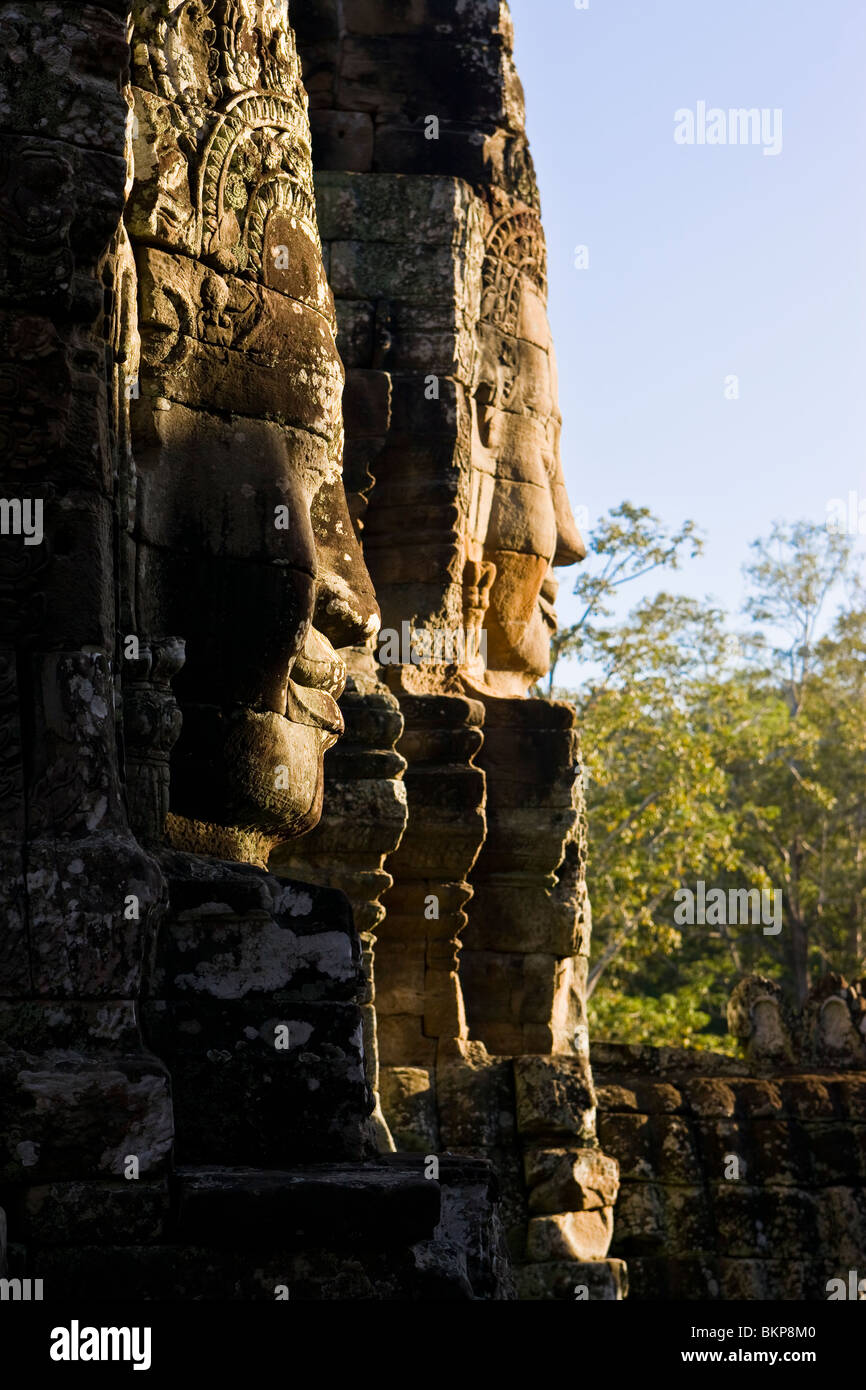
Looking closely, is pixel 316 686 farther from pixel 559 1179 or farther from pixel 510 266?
pixel 510 266

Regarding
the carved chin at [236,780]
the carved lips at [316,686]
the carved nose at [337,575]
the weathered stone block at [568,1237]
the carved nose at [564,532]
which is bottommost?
the weathered stone block at [568,1237]

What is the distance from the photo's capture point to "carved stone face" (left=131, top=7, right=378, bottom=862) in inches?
203

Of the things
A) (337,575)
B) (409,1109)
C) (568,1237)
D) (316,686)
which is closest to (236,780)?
(316,686)

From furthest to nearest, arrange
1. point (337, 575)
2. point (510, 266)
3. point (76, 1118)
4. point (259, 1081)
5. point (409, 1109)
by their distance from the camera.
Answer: point (510, 266) < point (409, 1109) < point (337, 575) < point (259, 1081) < point (76, 1118)

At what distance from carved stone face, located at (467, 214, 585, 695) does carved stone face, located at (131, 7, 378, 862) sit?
4.82 m

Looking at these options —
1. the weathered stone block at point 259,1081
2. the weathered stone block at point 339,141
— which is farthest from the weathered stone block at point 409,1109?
the weathered stone block at point 339,141

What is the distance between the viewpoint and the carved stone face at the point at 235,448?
5.16 metres

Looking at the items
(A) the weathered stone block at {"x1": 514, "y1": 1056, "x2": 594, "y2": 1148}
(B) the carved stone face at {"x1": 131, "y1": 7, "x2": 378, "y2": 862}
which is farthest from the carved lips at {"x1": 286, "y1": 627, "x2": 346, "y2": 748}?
(A) the weathered stone block at {"x1": 514, "y1": 1056, "x2": 594, "y2": 1148}

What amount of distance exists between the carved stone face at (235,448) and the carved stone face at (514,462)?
4.82 metres

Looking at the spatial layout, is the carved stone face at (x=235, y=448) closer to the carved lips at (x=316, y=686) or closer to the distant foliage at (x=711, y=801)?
the carved lips at (x=316, y=686)

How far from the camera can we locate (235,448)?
5.29 metres

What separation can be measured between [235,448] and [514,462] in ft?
18.1

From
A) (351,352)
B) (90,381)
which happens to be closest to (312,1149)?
(90,381)

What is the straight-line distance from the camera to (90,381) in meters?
4.53
